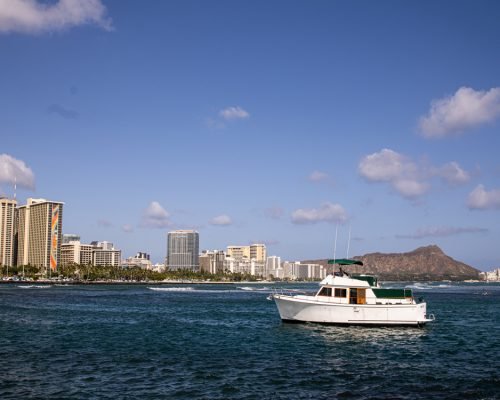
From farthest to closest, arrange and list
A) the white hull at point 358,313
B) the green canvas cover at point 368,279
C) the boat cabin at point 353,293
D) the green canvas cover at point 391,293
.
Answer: the green canvas cover at point 368,279 → the green canvas cover at point 391,293 → the boat cabin at point 353,293 → the white hull at point 358,313

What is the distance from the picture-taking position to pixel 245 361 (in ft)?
113

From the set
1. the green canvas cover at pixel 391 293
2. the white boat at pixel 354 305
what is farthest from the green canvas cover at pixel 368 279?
the green canvas cover at pixel 391 293

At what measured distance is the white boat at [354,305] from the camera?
2018 inches

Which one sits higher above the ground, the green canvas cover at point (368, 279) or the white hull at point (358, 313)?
the green canvas cover at point (368, 279)

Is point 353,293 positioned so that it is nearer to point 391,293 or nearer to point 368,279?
point 368,279

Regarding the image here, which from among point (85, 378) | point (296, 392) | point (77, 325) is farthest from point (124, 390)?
point (77, 325)

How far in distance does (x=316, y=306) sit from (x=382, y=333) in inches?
253

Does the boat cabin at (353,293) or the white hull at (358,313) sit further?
the boat cabin at (353,293)

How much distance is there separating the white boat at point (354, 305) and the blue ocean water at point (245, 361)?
92cm

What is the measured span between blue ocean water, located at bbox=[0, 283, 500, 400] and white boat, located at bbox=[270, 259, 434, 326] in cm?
92

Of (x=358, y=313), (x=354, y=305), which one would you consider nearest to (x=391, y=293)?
(x=358, y=313)

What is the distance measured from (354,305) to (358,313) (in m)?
0.87

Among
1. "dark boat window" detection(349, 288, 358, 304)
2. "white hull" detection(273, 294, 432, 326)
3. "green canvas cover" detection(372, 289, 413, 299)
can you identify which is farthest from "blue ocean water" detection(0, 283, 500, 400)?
"green canvas cover" detection(372, 289, 413, 299)

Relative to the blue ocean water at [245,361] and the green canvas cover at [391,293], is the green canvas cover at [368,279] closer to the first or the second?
the green canvas cover at [391,293]
